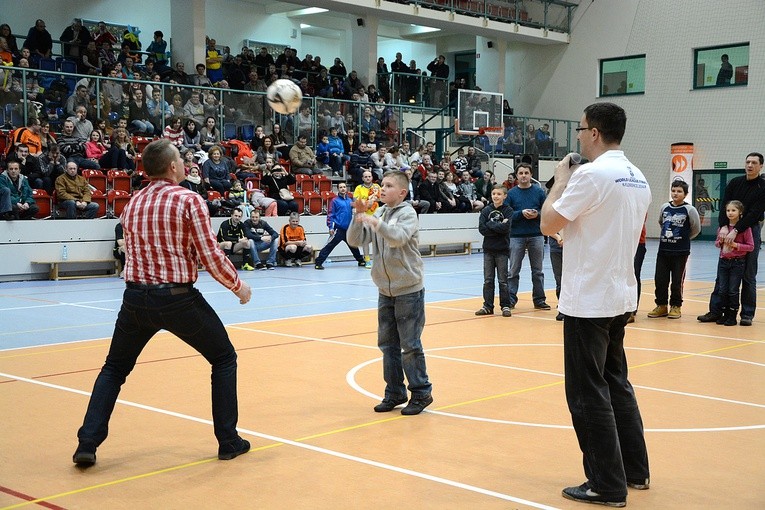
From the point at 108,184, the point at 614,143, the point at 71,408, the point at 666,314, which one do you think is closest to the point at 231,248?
the point at 108,184

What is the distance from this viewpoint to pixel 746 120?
103ft

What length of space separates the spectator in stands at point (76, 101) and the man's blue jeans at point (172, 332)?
51.9 feet

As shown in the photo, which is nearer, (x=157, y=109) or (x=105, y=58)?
(x=157, y=109)

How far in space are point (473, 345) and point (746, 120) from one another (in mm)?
24994

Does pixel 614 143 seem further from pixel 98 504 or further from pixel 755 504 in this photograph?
pixel 98 504

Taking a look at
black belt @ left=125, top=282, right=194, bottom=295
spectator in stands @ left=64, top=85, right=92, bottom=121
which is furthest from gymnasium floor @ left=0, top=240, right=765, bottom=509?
spectator in stands @ left=64, top=85, right=92, bottom=121

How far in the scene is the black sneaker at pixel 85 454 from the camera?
17.7 feet

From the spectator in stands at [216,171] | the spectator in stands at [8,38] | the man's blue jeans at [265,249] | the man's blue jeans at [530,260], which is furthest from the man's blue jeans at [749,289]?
the spectator in stands at [8,38]

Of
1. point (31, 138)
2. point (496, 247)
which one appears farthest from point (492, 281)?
point (31, 138)

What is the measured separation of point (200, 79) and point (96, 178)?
628 centimetres

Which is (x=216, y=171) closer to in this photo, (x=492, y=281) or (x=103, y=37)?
(x=103, y=37)

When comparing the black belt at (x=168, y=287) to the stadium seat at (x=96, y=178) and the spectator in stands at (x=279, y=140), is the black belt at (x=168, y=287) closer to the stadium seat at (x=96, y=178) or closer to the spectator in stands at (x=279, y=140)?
the stadium seat at (x=96, y=178)

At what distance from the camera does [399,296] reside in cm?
682

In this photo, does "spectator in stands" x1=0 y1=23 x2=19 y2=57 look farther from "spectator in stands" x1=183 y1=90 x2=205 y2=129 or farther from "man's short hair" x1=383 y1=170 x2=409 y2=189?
"man's short hair" x1=383 y1=170 x2=409 y2=189
